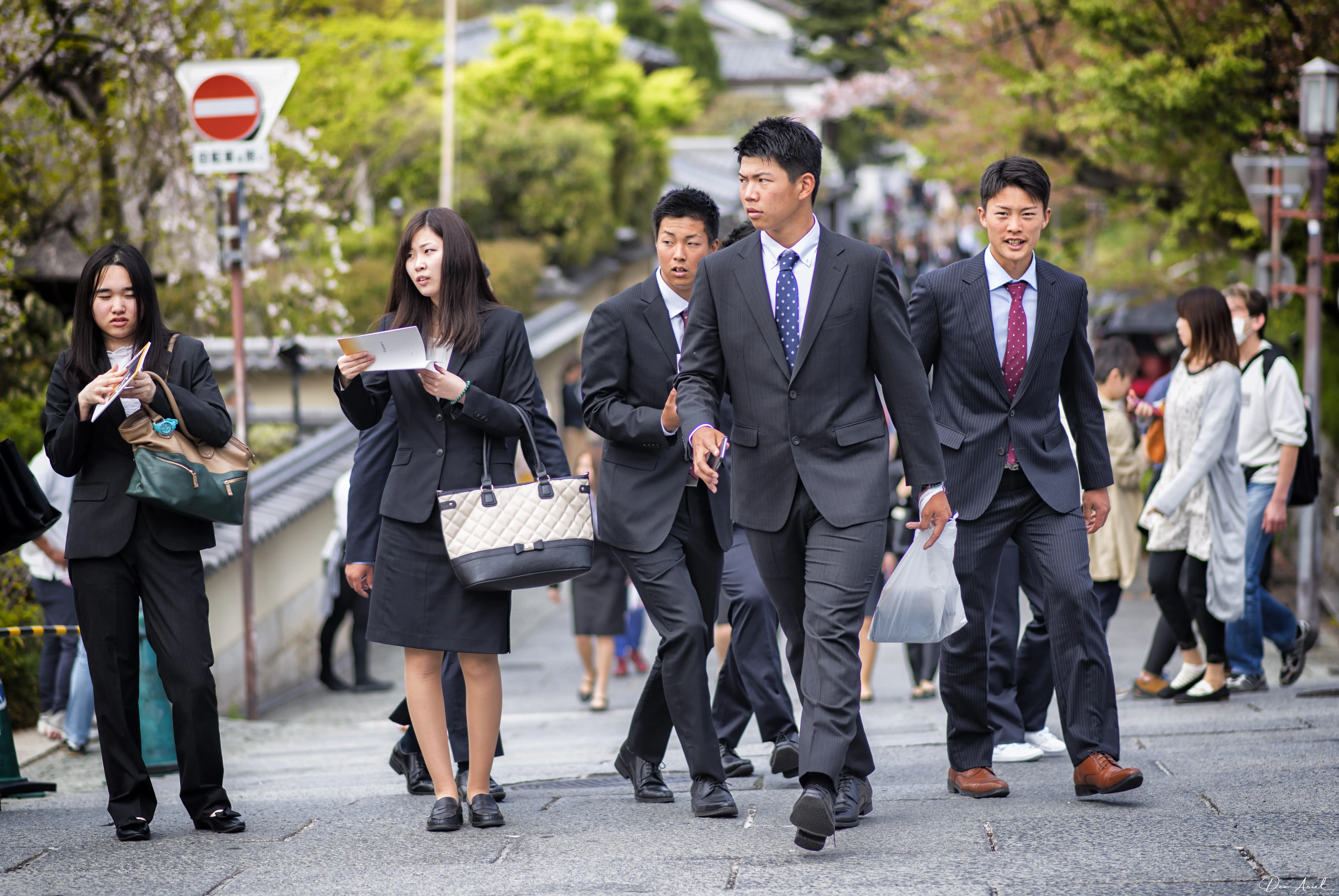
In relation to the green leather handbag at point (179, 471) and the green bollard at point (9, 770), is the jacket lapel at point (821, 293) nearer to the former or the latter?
the green leather handbag at point (179, 471)

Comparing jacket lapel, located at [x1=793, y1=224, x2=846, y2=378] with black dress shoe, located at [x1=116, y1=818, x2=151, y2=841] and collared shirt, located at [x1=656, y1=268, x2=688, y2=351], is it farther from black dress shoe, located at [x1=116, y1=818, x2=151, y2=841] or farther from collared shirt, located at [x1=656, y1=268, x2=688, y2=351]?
black dress shoe, located at [x1=116, y1=818, x2=151, y2=841]

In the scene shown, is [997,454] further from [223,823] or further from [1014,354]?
[223,823]

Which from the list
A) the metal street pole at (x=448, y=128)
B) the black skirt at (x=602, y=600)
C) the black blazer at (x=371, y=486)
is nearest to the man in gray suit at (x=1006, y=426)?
the black blazer at (x=371, y=486)

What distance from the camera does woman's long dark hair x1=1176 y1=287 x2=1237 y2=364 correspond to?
6637 mm

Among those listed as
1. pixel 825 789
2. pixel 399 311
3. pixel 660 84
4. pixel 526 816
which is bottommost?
pixel 526 816

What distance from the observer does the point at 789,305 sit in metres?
4.34

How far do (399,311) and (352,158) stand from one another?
629 inches

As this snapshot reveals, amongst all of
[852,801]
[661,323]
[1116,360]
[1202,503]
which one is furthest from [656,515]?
[1116,360]

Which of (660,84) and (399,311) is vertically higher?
(660,84)

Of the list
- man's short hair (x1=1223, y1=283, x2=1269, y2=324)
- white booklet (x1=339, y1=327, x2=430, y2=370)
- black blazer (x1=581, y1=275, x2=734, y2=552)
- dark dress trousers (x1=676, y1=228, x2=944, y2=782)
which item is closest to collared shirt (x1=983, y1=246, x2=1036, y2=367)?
dark dress trousers (x1=676, y1=228, x2=944, y2=782)

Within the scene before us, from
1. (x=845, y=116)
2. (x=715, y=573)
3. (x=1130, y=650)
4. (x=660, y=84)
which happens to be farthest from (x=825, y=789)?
(x=660, y=84)

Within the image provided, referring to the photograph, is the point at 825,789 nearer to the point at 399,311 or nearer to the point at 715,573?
the point at 715,573

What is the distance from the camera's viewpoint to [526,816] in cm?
482

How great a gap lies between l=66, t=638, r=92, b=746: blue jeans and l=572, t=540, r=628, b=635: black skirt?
2.98 metres
